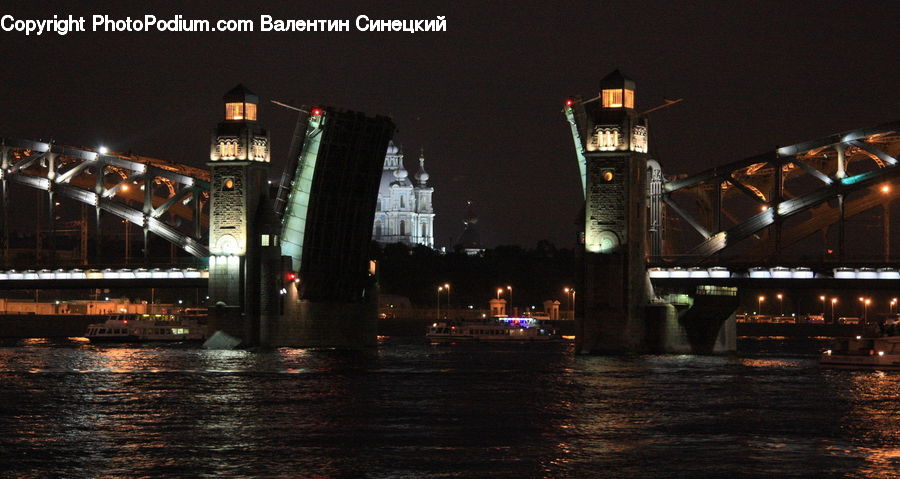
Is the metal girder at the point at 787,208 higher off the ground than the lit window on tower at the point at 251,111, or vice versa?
the lit window on tower at the point at 251,111

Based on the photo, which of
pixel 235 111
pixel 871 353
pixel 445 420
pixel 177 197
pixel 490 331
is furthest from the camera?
pixel 490 331

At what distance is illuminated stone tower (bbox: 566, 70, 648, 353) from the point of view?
8644 cm

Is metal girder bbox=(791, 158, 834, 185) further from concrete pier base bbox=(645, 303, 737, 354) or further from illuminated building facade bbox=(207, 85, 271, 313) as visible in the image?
illuminated building facade bbox=(207, 85, 271, 313)

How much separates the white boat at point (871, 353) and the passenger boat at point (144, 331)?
5219 centimetres

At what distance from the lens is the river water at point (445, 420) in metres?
39.0

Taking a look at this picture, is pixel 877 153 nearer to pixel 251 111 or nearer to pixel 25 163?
pixel 251 111

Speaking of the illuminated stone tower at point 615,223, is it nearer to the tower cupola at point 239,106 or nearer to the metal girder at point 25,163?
the tower cupola at point 239,106

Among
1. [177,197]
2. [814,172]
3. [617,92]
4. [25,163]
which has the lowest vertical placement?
[814,172]

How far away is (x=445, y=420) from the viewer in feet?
163

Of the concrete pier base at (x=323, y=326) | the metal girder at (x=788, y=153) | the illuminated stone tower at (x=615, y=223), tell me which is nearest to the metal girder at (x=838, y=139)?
the metal girder at (x=788, y=153)

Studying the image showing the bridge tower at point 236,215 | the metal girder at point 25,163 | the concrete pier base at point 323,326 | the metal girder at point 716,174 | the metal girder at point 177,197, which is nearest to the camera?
the metal girder at point 716,174

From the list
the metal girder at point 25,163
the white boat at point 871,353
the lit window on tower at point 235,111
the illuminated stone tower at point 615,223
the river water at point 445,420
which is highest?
the lit window on tower at point 235,111

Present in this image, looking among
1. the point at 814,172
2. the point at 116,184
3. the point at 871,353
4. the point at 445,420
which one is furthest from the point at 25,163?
the point at 445,420

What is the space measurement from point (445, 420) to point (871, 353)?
3161 cm
